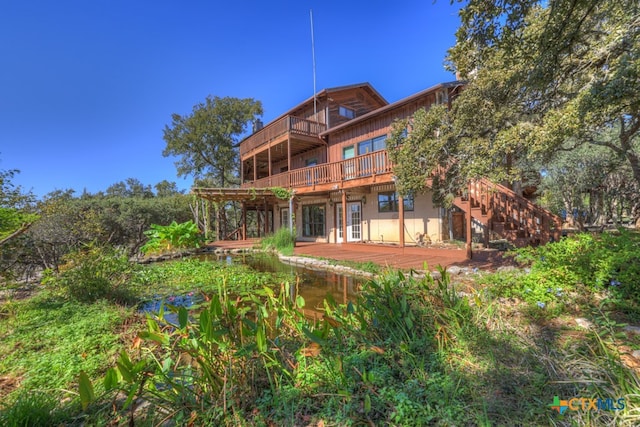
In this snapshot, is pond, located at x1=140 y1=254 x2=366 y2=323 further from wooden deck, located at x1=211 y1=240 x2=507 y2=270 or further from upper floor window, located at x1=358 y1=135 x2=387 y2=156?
upper floor window, located at x1=358 y1=135 x2=387 y2=156

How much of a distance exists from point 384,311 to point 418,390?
0.84 m

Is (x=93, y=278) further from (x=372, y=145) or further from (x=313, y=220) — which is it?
(x=313, y=220)

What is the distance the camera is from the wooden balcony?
9.62 m

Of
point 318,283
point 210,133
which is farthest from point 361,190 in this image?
point 210,133

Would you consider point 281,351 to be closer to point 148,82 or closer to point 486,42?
point 486,42

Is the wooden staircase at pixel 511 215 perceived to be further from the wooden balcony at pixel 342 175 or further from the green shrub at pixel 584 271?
the green shrub at pixel 584 271

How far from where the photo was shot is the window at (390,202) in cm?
1069

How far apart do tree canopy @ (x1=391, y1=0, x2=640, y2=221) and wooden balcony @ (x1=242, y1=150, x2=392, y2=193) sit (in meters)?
3.60

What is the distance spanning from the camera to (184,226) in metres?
11.2

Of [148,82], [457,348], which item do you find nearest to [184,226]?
[148,82]

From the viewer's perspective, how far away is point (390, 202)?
36.9ft

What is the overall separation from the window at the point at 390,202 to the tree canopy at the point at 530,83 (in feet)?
16.5

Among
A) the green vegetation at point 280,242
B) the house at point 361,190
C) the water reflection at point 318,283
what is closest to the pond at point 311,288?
the water reflection at point 318,283

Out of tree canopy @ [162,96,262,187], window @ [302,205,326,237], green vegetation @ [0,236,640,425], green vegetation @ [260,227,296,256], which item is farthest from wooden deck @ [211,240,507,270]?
tree canopy @ [162,96,262,187]
